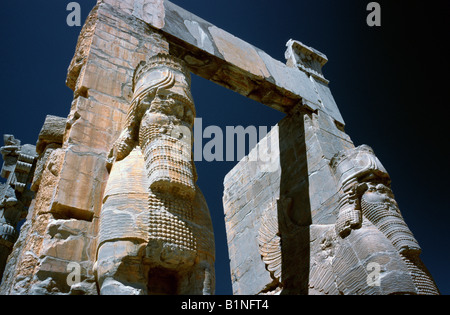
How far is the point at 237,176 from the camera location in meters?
7.25

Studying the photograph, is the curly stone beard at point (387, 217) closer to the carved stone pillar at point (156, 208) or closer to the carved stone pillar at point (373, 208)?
the carved stone pillar at point (373, 208)

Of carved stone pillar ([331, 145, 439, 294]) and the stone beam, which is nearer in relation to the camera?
carved stone pillar ([331, 145, 439, 294])

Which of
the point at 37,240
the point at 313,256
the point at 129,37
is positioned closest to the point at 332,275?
the point at 313,256

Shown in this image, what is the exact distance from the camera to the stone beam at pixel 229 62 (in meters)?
5.14

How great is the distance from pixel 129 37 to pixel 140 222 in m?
2.70

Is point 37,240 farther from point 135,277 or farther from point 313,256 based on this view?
point 313,256

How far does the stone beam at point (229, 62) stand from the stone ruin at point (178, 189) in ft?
0.08

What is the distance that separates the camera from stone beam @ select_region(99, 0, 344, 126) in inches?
203

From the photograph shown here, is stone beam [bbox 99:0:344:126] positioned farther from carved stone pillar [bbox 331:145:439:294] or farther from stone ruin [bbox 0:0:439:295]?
carved stone pillar [bbox 331:145:439:294]

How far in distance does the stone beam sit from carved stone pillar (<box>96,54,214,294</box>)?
2.25 meters

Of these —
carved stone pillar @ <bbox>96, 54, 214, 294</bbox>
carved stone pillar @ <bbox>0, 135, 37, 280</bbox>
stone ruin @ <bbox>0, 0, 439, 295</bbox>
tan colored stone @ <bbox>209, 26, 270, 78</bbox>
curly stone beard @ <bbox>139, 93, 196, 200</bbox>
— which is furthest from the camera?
carved stone pillar @ <bbox>0, 135, 37, 280</bbox>

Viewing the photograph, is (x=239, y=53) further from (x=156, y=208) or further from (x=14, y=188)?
(x=14, y=188)

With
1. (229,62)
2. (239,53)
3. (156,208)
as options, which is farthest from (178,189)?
(239,53)

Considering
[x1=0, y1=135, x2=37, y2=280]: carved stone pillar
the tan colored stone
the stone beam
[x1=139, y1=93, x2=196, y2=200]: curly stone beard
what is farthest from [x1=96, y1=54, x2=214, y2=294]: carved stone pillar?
[x1=0, y1=135, x2=37, y2=280]: carved stone pillar
